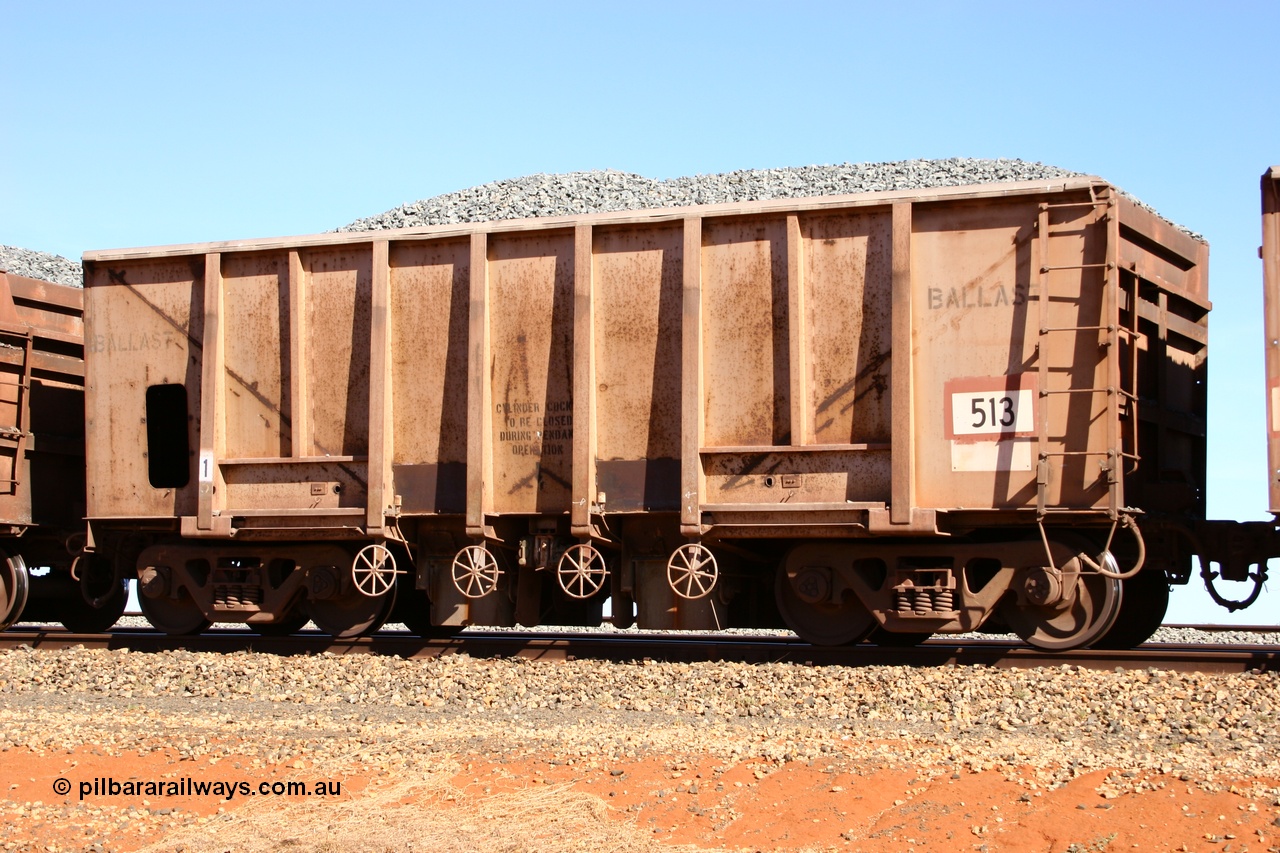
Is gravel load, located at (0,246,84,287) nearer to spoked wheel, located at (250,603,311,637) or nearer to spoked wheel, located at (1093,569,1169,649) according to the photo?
spoked wheel, located at (250,603,311,637)

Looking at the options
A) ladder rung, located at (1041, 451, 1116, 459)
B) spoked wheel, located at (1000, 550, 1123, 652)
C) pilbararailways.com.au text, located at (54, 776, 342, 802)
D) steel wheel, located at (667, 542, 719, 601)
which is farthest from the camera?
steel wheel, located at (667, 542, 719, 601)

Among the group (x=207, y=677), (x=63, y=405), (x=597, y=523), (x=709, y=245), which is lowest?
(x=207, y=677)

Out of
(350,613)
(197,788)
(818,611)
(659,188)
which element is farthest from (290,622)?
(659,188)

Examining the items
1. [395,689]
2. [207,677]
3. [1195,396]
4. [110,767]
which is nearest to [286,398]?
[207,677]

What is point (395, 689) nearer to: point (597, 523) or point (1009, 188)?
point (597, 523)

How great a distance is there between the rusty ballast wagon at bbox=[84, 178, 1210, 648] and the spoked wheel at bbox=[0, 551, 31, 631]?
1.31 metres

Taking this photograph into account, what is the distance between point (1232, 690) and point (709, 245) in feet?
16.1

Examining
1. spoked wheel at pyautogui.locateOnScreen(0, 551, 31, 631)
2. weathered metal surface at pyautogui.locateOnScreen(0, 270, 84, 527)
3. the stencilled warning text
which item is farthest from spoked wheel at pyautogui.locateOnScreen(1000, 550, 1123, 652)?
spoked wheel at pyautogui.locateOnScreen(0, 551, 31, 631)

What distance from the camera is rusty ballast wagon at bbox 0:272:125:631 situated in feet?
40.5

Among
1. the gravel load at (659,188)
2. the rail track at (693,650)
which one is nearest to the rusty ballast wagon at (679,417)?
the rail track at (693,650)

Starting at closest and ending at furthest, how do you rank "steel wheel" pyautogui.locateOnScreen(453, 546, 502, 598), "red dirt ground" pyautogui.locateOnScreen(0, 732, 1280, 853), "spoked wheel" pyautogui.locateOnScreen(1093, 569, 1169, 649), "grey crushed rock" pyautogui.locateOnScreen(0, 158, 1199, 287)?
1. "red dirt ground" pyautogui.locateOnScreen(0, 732, 1280, 853)
2. "steel wheel" pyautogui.locateOnScreen(453, 546, 502, 598)
3. "spoked wheel" pyautogui.locateOnScreen(1093, 569, 1169, 649)
4. "grey crushed rock" pyautogui.locateOnScreen(0, 158, 1199, 287)

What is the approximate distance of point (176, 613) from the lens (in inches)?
464

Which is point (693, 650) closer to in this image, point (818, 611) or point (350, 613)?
point (818, 611)

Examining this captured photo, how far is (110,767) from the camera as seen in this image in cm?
675
